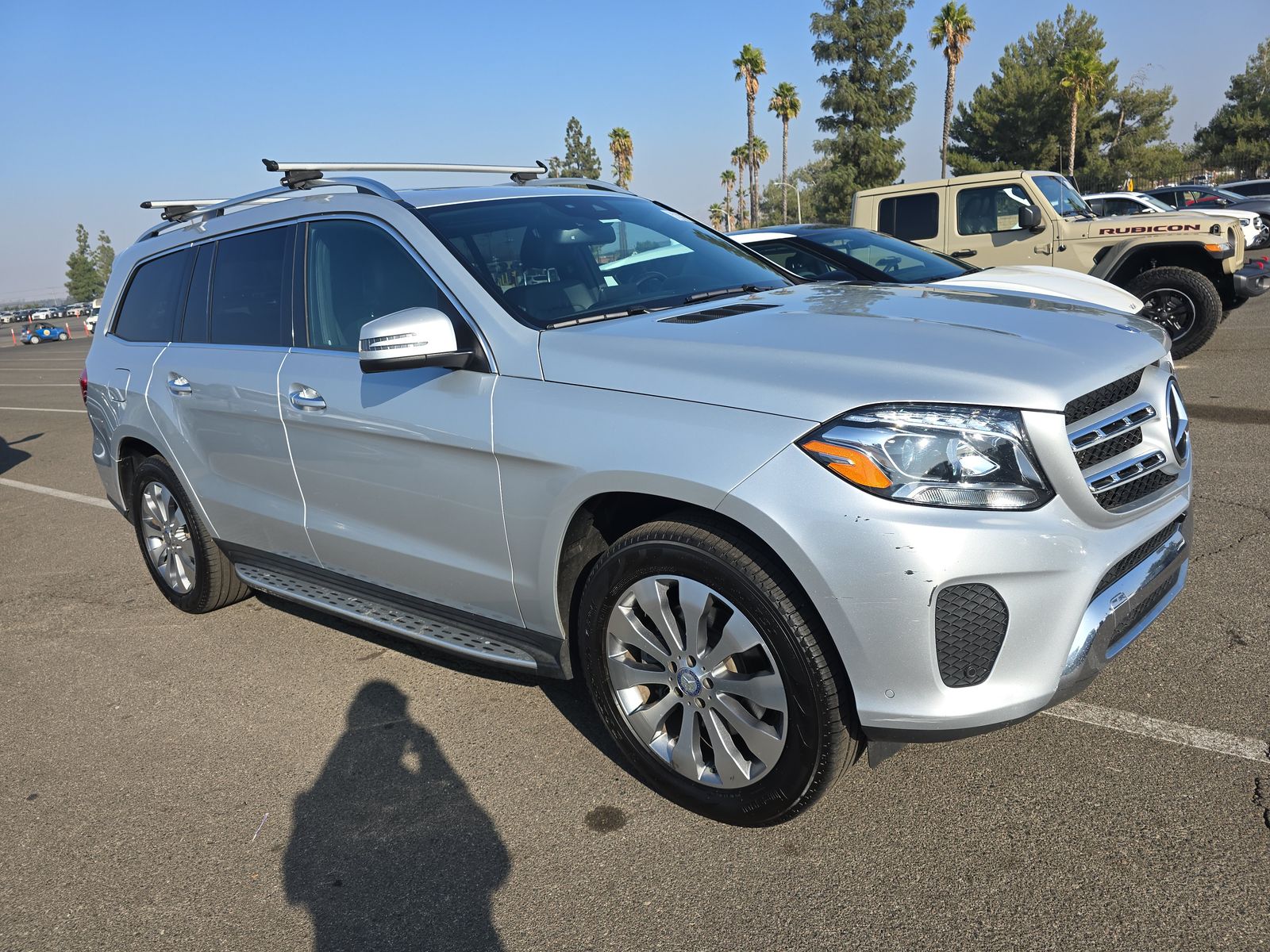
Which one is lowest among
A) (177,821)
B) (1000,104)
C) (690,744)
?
(177,821)

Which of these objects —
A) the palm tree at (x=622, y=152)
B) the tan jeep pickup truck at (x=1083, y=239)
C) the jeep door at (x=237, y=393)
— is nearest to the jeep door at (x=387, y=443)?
the jeep door at (x=237, y=393)

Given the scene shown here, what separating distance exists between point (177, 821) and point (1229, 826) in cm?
300

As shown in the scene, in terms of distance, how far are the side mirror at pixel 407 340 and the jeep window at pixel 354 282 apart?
306 mm

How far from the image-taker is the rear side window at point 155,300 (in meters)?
4.71

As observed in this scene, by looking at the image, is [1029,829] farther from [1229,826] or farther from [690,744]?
[690,744]

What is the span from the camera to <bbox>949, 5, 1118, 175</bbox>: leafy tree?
51969 mm

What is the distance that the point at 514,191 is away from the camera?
393 centimetres

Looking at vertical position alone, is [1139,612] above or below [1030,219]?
below

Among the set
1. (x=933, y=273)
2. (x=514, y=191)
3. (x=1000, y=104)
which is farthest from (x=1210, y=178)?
(x=514, y=191)

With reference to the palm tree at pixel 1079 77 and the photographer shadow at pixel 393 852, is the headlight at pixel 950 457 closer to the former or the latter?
the photographer shadow at pixel 393 852

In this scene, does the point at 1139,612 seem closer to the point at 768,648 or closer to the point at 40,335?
the point at 768,648

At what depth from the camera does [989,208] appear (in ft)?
34.3

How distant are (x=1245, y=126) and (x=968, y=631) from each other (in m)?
62.3

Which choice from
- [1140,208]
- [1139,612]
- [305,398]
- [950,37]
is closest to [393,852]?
[305,398]
